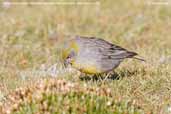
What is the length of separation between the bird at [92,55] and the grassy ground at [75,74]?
170mm

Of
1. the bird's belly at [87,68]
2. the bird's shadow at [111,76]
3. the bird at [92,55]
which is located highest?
the bird at [92,55]

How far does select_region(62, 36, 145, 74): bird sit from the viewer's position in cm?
848

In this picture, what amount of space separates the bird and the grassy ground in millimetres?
170

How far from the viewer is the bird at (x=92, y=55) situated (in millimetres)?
8477

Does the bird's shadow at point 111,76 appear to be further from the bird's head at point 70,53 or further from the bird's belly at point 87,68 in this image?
the bird's head at point 70,53

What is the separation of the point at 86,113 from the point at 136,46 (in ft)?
19.0

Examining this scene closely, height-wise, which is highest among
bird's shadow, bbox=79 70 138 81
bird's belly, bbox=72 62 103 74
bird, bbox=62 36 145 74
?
bird, bbox=62 36 145 74

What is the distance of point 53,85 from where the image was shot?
714cm

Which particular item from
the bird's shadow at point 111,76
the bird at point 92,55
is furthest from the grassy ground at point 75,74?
the bird at point 92,55

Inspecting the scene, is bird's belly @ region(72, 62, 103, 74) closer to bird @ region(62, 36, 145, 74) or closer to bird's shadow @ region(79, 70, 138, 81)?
bird @ region(62, 36, 145, 74)

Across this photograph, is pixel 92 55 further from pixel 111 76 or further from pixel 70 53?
pixel 111 76

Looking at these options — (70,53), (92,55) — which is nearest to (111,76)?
(92,55)

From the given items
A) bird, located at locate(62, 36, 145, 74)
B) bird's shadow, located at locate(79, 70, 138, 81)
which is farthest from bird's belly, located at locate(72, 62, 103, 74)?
bird's shadow, located at locate(79, 70, 138, 81)

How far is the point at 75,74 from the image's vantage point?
8.90m
